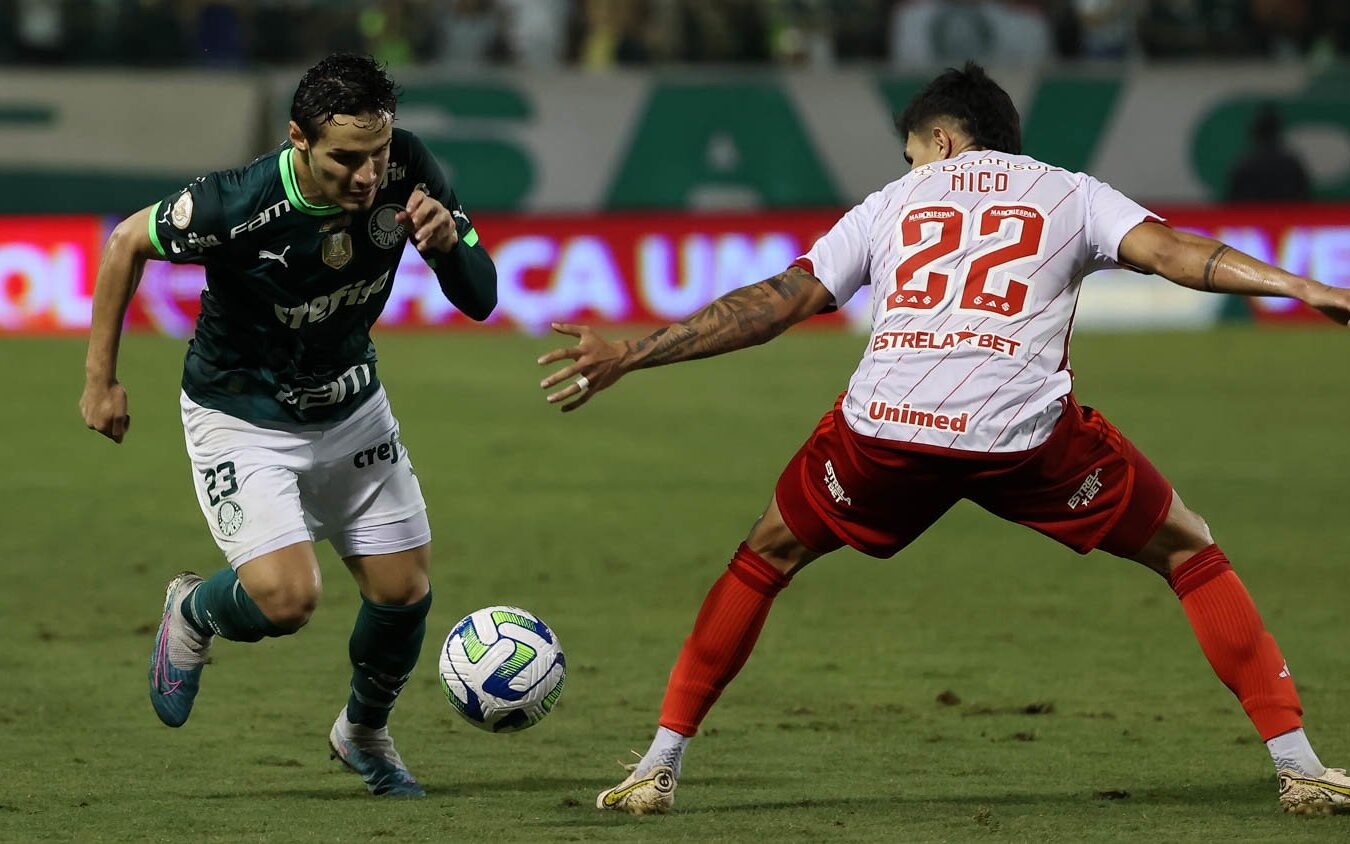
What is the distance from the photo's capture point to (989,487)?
216 inches

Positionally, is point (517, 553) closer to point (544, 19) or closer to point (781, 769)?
point (781, 769)

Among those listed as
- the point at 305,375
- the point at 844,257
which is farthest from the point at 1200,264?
the point at 305,375

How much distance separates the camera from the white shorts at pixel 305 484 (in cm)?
574

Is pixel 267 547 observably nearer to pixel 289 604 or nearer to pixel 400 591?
pixel 289 604

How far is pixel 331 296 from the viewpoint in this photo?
5766mm

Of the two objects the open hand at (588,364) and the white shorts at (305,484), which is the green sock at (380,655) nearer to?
the white shorts at (305,484)

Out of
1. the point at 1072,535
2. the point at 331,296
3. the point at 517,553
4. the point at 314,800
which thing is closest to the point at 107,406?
the point at 331,296

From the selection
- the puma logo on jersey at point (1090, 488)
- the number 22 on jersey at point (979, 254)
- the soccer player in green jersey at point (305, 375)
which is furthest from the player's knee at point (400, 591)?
the puma logo on jersey at point (1090, 488)

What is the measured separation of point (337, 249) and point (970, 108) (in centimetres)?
184

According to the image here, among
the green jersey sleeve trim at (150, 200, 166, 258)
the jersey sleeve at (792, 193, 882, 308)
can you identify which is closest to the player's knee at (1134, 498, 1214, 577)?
the jersey sleeve at (792, 193, 882, 308)

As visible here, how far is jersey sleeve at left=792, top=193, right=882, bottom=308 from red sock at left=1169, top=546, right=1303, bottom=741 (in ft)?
3.99

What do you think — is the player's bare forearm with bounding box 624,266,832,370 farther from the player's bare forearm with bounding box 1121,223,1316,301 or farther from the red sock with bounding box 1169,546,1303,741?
the red sock with bounding box 1169,546,1303,741

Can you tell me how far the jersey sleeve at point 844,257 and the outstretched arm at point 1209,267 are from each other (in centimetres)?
70

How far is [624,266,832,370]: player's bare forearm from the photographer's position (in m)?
5.30
